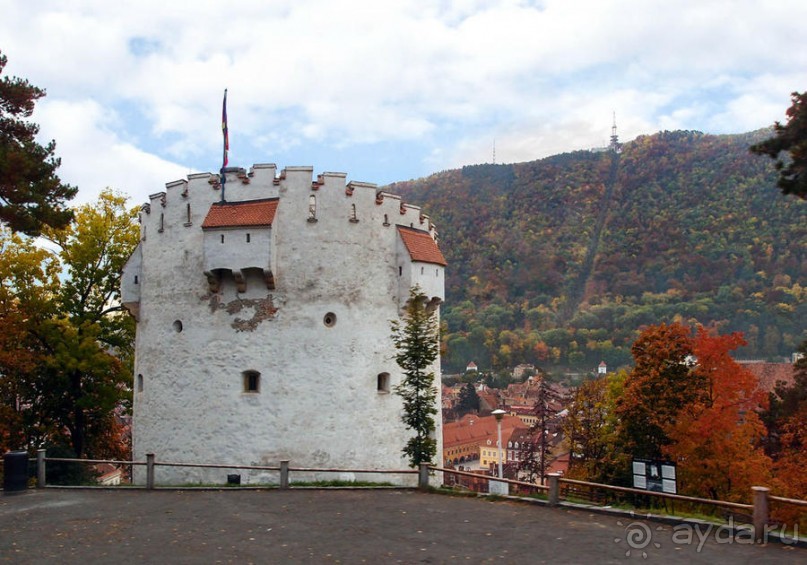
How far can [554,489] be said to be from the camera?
48.1ft

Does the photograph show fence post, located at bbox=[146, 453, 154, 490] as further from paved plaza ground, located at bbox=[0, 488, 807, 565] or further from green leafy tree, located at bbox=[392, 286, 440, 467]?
green leafy tree, located at bbox=[392, 286, 440, 467]

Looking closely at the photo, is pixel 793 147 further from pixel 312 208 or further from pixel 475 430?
pixel 475 430

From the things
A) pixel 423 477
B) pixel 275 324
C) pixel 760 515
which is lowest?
pixel 423 477

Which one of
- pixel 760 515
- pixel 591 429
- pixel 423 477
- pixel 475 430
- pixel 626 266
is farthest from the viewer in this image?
pixel 626 266

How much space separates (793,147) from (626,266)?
536ft

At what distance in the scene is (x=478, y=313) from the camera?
557ft

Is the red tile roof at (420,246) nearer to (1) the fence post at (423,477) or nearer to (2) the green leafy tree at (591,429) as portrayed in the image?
(1) the fence post at (423,477)

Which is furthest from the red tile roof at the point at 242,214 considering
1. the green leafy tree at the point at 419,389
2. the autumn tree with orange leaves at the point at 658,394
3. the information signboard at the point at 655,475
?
the autumn tree with orange leaves at the point at 658,394

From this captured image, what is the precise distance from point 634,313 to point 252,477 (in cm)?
13801

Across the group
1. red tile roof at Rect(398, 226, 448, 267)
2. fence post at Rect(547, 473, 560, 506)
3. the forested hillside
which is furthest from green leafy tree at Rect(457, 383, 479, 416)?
fence post at Rect(547, 473, 560, 506)

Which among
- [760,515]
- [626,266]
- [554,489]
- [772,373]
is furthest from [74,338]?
[626,266]

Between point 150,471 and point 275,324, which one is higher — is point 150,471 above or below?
below

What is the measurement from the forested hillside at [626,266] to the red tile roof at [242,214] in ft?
415

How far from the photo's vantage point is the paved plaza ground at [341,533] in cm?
1118
